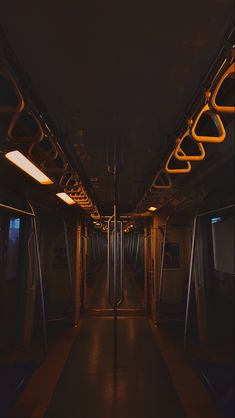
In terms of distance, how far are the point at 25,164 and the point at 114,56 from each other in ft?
2.92

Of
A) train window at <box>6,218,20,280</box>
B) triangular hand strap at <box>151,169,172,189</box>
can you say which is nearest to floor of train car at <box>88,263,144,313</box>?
train window at <box>6,218,20,280</box>

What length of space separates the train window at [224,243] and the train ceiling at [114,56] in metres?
1.34

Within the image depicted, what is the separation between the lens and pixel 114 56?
119 centimetres

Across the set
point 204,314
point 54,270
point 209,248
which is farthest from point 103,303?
point 209,248

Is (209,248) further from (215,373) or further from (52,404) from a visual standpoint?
(52,404)

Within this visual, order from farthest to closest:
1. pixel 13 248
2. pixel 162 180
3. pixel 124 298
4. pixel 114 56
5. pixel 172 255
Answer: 1. pixel 124 298
2. pixel 172 255
3. pixel 13 248
4. pixel 162 180
5. pixel 114 56

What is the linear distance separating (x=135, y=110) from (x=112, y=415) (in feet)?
8.15

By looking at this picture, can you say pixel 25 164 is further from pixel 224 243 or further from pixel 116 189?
pixel 224 243

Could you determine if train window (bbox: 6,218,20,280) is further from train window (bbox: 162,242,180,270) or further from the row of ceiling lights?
train window (bbox: 162,242,180,270)

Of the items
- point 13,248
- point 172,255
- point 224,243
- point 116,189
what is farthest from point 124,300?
point 116,189

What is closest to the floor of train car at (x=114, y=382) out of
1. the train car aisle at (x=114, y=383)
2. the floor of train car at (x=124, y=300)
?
the train car aisle at (x=114, y=383)

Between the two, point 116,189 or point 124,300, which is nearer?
point 116,189

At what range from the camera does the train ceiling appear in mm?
965

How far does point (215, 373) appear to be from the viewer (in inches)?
117
